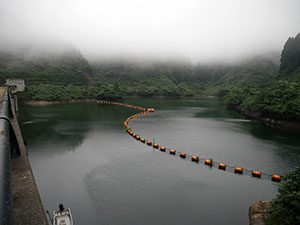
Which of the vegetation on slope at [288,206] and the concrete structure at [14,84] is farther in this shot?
the concrete structure at [14,84]

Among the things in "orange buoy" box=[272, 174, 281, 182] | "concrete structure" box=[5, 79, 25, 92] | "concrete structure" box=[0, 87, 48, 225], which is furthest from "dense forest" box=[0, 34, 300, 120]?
"concrete structure" box=[0, 87, 48, 225]

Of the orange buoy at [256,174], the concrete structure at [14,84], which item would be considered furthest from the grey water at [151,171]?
the concrete structure at [14,84]

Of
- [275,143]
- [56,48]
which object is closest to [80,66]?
[56,48]

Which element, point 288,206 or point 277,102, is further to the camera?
point 277,102

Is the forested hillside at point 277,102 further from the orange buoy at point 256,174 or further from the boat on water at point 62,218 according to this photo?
the boat on water at point 62,218

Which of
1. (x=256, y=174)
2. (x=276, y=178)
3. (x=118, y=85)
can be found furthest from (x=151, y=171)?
(x=118, y=85)

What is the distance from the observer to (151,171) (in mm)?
30062

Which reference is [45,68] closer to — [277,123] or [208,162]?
[277,123]

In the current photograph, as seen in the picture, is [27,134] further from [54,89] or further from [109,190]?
[54,89]

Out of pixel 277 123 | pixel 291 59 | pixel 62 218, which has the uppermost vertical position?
pixel 291 59

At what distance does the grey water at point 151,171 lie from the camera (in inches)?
834

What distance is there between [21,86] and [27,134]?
39.7 m

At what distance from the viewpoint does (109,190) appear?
80.9ft

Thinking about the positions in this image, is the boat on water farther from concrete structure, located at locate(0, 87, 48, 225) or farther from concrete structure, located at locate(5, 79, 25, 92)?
concrete structure, located at locate(5, 79, 25, 92)
